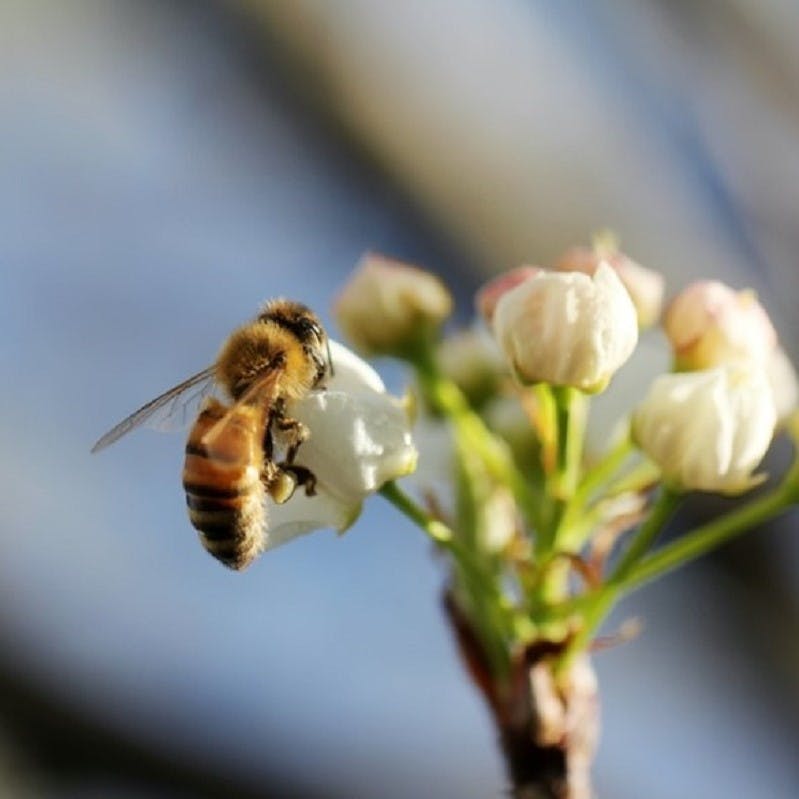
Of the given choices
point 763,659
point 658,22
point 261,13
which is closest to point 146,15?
point 261,13

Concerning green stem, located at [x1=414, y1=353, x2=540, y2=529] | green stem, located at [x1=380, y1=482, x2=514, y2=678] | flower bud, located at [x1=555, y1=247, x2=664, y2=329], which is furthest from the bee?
flower bud, located at [x1=555, y1=247, x2=664, y2=329]

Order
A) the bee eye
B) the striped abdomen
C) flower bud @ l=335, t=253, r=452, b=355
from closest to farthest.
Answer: the striped abdomen
the bee eye
flower bud @ l=335, t=253, r=452, b=355

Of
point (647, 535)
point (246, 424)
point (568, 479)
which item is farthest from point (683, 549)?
point (246, 424)

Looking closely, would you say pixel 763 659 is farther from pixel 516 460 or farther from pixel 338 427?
pixel 338 427

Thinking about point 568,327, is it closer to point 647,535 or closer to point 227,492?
point 647,535

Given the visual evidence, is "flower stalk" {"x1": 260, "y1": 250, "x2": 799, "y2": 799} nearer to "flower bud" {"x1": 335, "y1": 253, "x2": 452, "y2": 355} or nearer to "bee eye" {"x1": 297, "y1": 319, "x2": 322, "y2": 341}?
"bee eye" {"x1": 297, "y1": 319, "x2": 322, "y2": 341}
